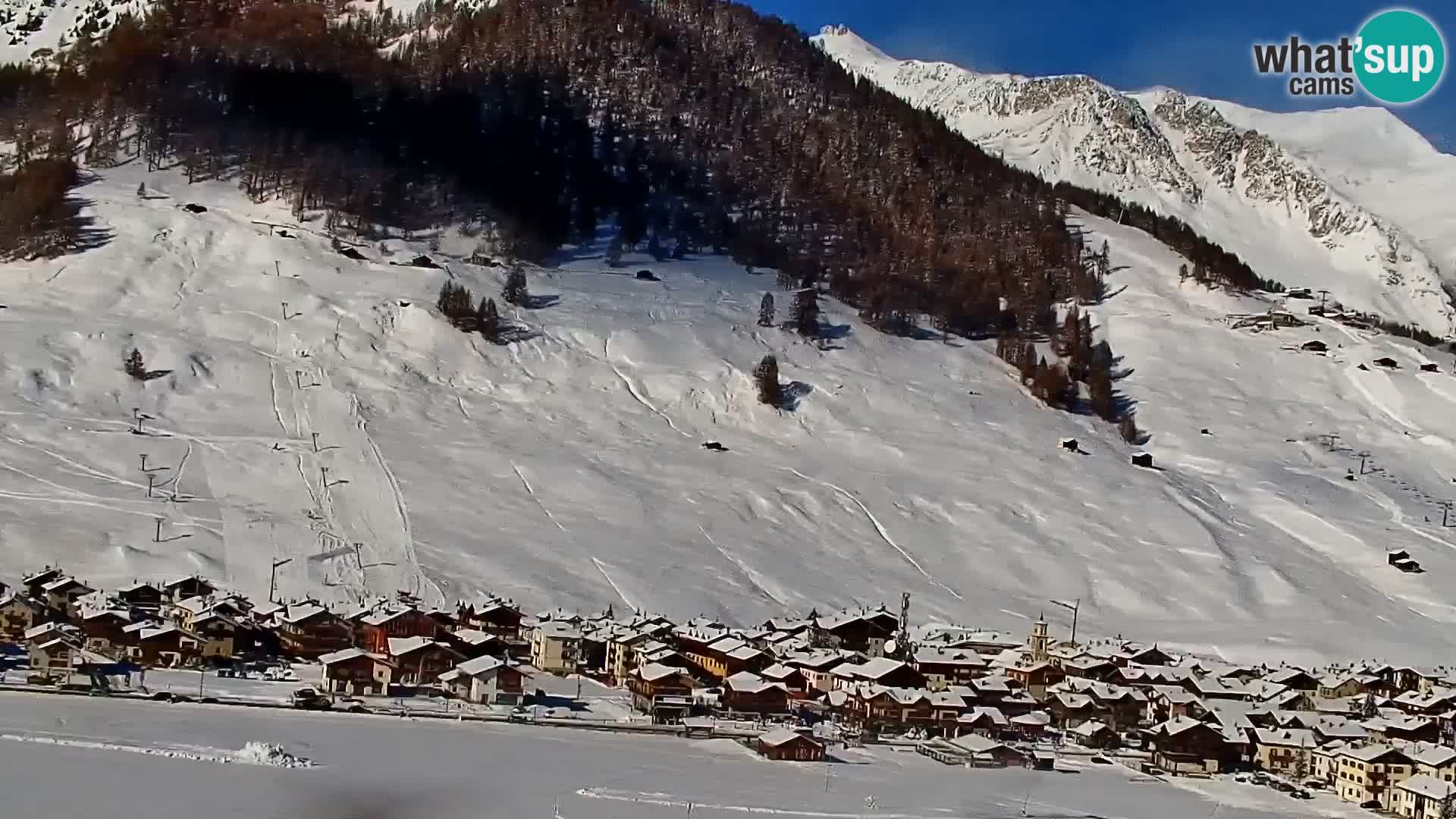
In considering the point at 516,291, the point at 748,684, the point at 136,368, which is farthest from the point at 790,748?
the point at 516,291

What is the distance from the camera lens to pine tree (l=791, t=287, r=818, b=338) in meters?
76.4

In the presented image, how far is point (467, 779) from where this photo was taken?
74.2ft

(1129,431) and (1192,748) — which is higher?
(1129,431)

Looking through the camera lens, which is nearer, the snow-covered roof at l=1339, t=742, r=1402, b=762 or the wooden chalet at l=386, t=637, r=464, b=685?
the snow-covered roof at l=1339, t=742, r=1402, b=762

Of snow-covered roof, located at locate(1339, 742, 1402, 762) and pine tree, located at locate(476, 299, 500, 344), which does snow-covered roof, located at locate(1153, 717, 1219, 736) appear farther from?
pine tree, located at locate(476, 299, 500, 344)

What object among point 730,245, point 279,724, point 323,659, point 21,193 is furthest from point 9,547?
point 730,245

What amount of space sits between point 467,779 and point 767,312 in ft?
183

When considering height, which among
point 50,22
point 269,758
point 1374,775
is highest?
point 50,22

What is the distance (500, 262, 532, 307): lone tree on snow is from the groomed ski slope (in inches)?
46.9

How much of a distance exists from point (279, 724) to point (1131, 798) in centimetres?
1491

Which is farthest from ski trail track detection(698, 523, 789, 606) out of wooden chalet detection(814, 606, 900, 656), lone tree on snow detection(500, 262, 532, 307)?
lone tree on snow detection(500, 262, 532, 307)

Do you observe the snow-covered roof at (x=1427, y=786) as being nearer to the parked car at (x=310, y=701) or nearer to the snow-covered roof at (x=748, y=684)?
the snow-covered roof at (x=748, y=684)

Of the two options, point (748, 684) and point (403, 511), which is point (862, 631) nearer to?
point (748, 684)

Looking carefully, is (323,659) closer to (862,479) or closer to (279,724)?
(279,724)
